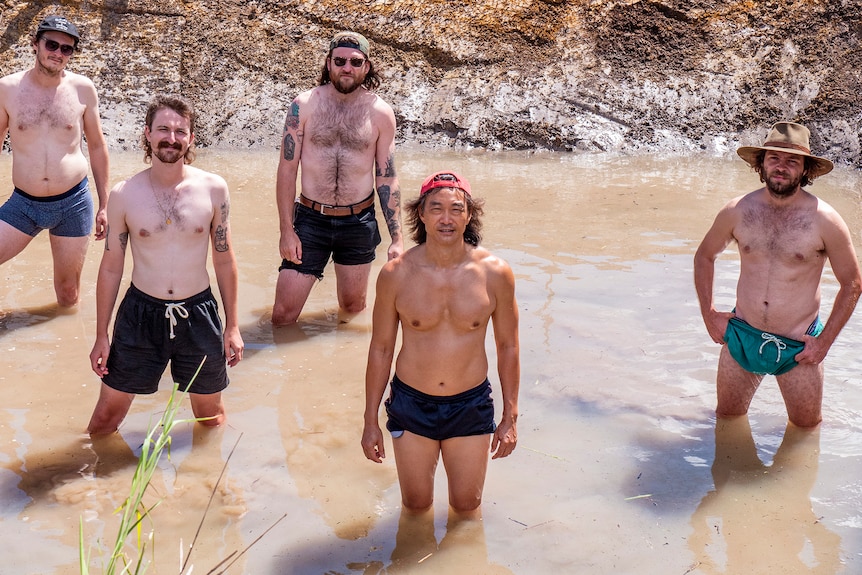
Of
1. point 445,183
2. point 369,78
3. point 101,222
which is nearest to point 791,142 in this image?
point 445,183

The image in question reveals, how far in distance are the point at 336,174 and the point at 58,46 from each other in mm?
1788

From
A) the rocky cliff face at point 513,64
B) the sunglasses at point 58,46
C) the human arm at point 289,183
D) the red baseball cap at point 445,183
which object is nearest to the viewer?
the red baseball cap at point 445,183

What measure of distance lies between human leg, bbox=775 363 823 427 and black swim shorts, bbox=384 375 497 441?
5.59ft

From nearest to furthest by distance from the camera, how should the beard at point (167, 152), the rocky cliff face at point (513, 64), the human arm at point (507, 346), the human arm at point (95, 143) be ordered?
the human arm at point (507, 346) → the beard at point (167, 152) → the human arm at point (95, 143) → the rocky cliff face at point (513, 64)

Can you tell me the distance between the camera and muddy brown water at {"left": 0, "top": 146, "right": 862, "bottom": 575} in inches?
154

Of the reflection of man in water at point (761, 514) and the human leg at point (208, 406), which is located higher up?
the human leg at point (208, 406)

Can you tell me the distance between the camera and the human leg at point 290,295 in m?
6.18

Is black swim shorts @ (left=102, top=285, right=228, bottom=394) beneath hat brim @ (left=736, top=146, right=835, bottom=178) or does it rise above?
beneath

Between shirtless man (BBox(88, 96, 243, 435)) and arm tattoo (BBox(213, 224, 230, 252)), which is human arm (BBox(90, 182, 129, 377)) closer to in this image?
shirtless man (BBox(88, 96, 243, 435))

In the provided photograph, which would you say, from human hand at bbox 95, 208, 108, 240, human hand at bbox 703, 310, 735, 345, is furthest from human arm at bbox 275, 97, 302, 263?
human hand at bbox 703, 310, 735, 345

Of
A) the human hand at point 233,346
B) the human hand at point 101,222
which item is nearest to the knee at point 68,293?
the human hand at point 101,222

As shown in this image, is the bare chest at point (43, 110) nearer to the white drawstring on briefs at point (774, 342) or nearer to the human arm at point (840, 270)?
the white drawstring on briefs at point (774, 342)

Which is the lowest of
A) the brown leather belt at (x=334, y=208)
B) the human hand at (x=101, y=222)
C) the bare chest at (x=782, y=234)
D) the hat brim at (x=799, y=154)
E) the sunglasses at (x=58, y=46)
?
the human hand at (x=101, y=222)

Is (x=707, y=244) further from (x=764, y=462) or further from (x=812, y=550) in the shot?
(x=812, y=550)
